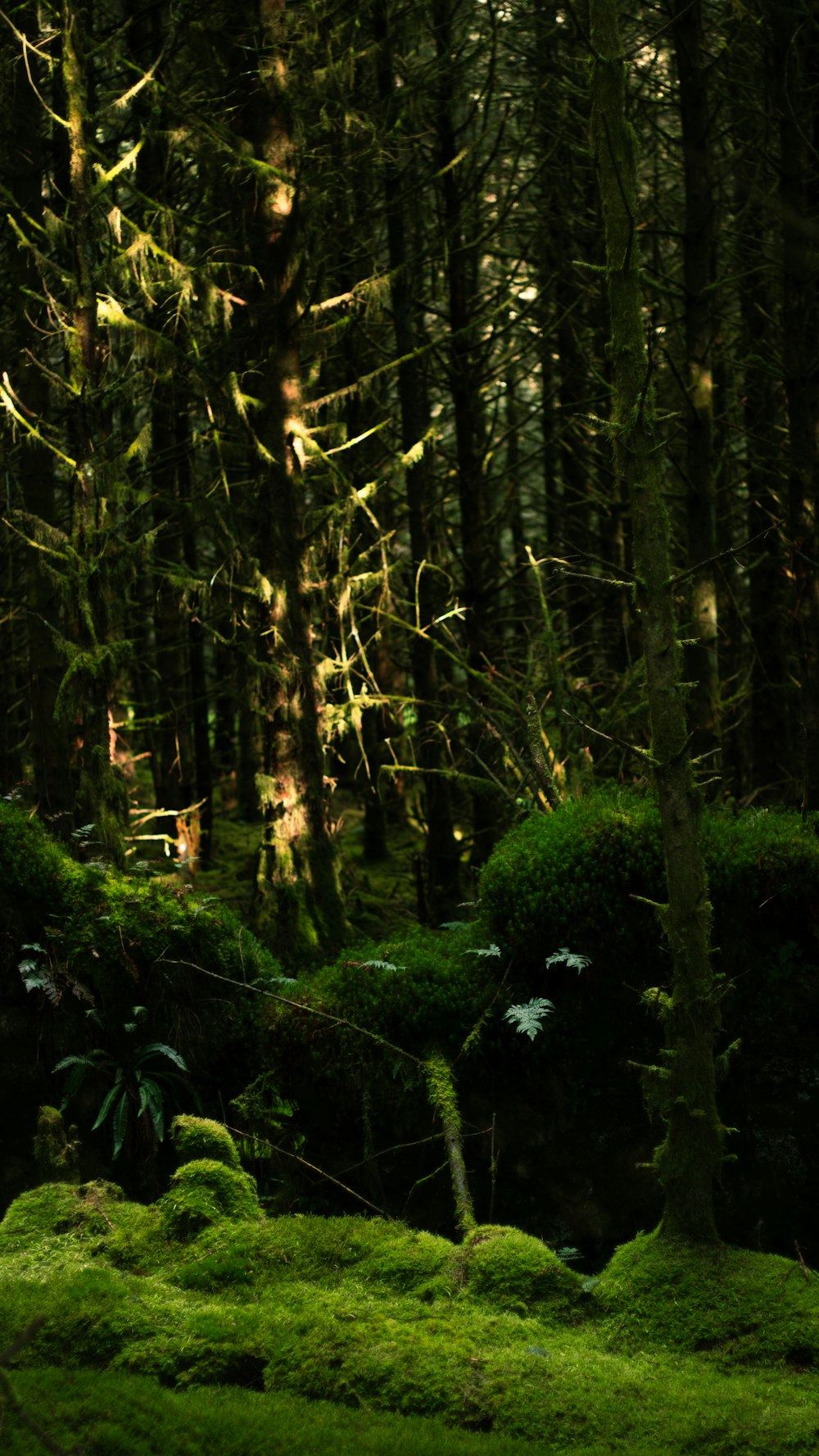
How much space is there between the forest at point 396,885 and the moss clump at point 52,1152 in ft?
0.11

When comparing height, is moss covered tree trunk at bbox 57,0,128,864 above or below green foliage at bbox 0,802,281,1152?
above

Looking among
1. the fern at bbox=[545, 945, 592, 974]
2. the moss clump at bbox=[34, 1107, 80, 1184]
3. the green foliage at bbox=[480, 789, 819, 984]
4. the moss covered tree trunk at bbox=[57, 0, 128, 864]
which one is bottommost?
the moss clump at bbox=[34, 1107, 80, 1184]

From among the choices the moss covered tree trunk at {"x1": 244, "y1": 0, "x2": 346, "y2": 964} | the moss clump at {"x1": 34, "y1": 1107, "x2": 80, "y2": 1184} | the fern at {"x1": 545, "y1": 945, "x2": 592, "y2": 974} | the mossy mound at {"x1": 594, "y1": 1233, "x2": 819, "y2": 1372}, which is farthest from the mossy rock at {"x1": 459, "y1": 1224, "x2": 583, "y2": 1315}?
the moss covered tree trunk at {"x1": 244, "y1": 0, "x2": 346, "y2": 964}

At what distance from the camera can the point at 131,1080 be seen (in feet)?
23.0

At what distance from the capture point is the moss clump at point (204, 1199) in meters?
5.57

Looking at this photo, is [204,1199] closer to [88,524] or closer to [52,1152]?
[52,1152]

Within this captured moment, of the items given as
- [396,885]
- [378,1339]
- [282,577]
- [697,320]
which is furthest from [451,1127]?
[396,885]

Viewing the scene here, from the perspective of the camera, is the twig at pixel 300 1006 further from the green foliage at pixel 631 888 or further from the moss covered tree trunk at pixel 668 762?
the moss covered tree trunk at pixel 668 762

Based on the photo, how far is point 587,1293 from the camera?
5.13m

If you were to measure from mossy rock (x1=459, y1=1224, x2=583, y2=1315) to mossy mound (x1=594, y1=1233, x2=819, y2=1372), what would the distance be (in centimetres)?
17

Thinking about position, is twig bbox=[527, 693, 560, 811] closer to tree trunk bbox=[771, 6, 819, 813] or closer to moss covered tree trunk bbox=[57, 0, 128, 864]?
tree trunk bbox=[771, 6, 819, 813]

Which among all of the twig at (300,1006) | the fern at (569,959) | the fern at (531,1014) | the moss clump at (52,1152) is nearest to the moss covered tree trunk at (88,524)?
the twig at (300,1006)

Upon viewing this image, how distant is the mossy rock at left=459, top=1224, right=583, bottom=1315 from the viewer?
502 centimetres

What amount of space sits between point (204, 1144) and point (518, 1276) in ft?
6.19
